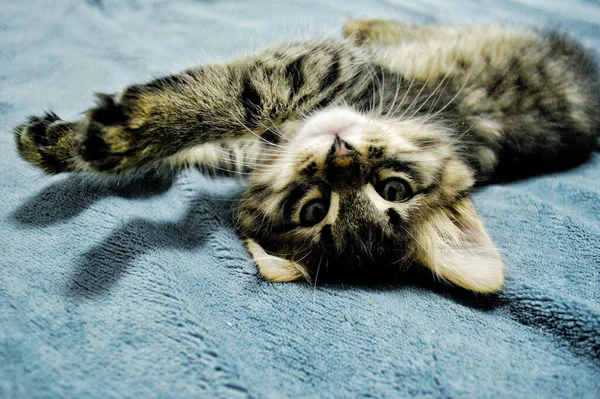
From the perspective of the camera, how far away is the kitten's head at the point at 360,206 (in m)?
1.05

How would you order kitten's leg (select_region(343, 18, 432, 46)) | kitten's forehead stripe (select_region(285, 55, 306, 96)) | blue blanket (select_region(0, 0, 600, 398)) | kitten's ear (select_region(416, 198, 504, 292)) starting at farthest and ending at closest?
kitten's leg (select_region(343, 18, 432, 46)), kitten's forehead stripe (select_region(285, 55, 306, 96)), kitten's ear (select_region(416, 198, 504, 292)), blue blanket (select_region(0, 0, 600, 398))

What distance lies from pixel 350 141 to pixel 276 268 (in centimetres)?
38

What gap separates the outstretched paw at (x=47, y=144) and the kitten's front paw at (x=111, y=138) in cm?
23

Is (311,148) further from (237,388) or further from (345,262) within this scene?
(237,388)

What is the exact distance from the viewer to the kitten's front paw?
87 cm

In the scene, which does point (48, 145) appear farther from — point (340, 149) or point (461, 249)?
point (461, 249)

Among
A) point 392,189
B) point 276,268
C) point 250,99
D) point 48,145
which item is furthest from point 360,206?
point 48,145

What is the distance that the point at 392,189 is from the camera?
1127 mm

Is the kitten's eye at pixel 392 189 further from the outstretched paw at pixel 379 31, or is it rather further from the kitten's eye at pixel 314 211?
A: the outstretched paw at pixel 379 31

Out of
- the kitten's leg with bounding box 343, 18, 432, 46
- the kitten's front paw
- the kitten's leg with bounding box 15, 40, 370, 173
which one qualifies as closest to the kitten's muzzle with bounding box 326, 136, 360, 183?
the kitten's leg with bounding box 15, 40, 370, 173

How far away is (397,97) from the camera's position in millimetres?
1331

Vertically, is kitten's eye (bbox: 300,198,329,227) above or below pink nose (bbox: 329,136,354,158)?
below

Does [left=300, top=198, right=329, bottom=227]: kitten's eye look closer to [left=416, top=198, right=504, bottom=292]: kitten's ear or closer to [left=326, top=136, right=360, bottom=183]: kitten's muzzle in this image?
[left=326, top=136, right=360, bottom=183]: kitten's muzzle

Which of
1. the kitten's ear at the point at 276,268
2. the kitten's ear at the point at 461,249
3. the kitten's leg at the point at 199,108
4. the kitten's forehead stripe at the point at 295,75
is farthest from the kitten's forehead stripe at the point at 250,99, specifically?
the kitten's ear at the point at 461,249
